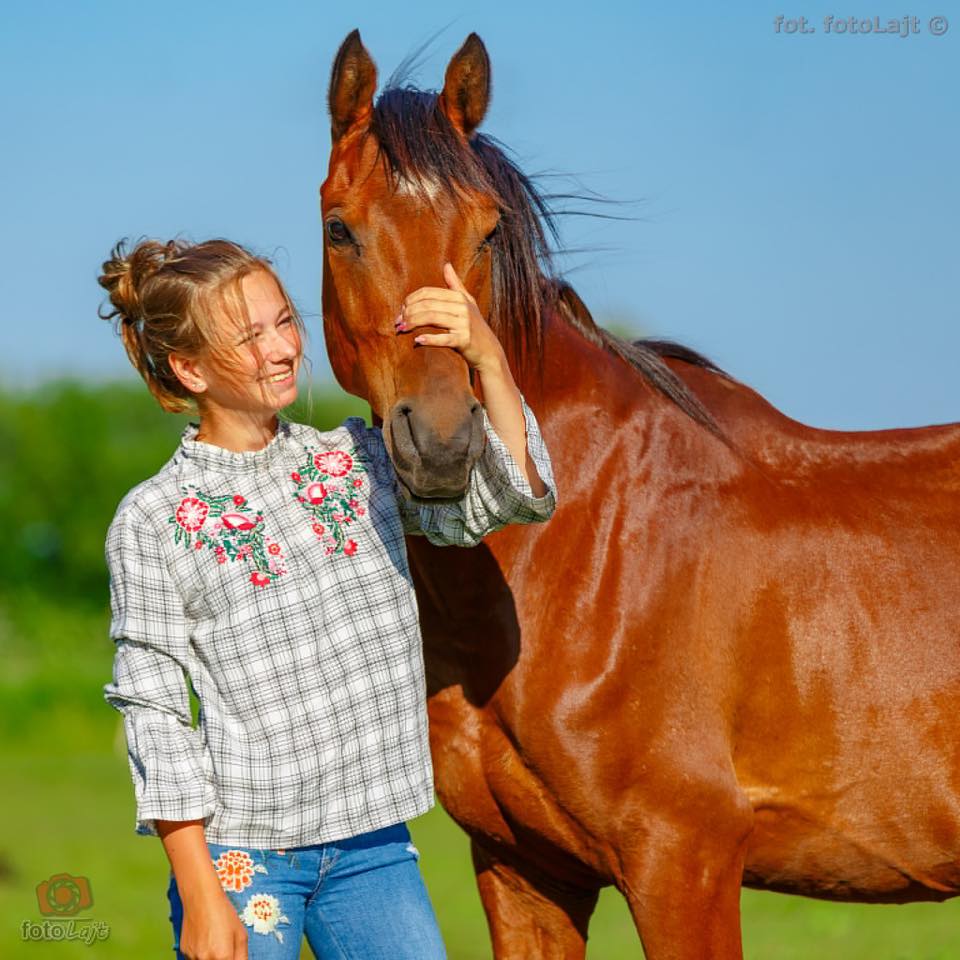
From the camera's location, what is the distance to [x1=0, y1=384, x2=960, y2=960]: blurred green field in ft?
22.8

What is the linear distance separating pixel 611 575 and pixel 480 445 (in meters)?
0.84

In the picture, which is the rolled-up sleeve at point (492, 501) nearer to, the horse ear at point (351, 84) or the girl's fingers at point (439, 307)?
the girl's fingers at point (439, 307)

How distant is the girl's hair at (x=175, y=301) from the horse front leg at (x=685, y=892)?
59.2 inches

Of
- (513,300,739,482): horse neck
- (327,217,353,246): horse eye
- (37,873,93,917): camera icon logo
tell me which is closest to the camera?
(327,217,353,246): horse eye

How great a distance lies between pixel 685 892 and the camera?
299 centimetres

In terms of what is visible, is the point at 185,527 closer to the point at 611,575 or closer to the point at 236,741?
the point at 236,741

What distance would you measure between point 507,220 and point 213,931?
175cm

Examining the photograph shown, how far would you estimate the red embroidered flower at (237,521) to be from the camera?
8.59 feet

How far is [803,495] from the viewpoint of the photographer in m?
3.40

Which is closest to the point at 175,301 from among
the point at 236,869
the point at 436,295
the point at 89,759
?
the point at 436,295

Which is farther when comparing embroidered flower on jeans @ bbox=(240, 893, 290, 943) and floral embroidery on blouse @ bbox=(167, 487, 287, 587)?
floral embroidery on blouse @ bbox=(167, 487, 287, 587)

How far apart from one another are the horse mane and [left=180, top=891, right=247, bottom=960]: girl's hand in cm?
154

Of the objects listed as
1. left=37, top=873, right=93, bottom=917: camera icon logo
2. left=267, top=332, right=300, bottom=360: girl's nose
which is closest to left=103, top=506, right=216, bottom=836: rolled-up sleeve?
left=267, top=332, right=300, bottom=360: girl's nose

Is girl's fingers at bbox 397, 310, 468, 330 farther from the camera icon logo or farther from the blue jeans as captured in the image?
the camera icon logo
